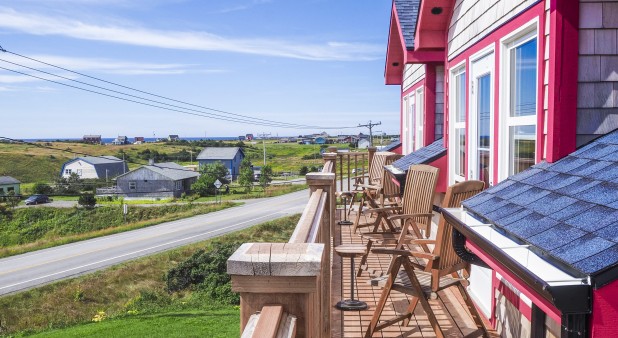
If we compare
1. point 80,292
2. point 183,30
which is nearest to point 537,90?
point 80,292

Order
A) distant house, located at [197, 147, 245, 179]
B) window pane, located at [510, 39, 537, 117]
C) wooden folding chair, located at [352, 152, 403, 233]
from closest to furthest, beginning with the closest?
1. window pane, located at [510, 39, 537, 117]
2. wooden folding chair, located at [352, 152, 403, 233]
3. distant house, located at [197, 147, 245, 179]

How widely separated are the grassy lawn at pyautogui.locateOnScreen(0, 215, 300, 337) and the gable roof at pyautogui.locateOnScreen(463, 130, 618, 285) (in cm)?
872

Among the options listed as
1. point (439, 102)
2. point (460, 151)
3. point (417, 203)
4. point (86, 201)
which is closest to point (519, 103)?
point (417, 203)

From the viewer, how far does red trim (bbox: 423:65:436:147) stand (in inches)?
285

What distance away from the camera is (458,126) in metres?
5.51

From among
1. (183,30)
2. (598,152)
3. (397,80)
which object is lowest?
(598,152)

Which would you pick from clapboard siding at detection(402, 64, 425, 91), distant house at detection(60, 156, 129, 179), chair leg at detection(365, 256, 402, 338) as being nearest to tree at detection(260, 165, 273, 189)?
distant house at detection(60, 156, 129, 179)

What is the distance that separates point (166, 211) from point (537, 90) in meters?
42.9

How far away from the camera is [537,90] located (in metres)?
3.06

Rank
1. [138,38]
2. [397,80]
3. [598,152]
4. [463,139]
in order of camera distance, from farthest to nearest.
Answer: [138,38] → [397,80] → [463,139] → [598,152]

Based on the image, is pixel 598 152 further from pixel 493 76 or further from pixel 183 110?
pixel 183 110

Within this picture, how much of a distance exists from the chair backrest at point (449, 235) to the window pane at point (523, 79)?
0.62 m

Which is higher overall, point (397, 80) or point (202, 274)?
point (397, 80)

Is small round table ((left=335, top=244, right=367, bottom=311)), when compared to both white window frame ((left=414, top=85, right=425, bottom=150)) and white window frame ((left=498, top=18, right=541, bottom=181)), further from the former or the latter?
white window frame ((left=414, top=85, right=425, bottom=150))
